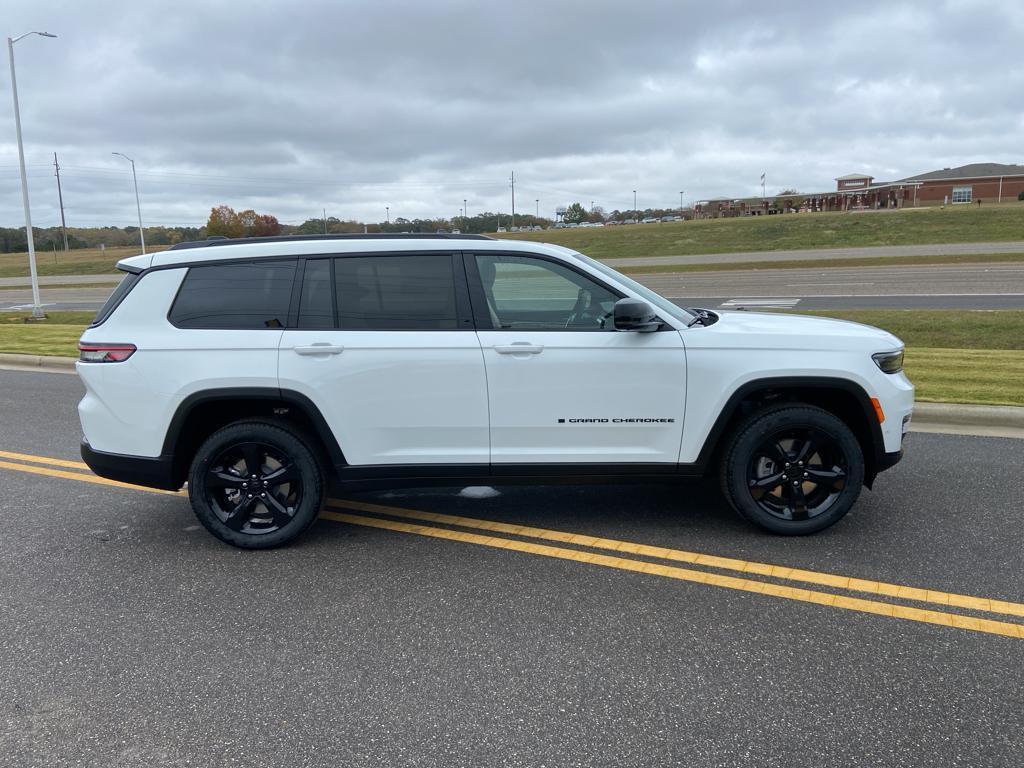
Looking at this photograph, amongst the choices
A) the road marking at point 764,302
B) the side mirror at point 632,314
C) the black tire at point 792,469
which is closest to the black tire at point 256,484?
the side mirror at point 632,314

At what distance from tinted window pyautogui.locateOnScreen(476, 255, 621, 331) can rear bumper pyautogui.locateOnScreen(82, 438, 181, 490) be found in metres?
2.17

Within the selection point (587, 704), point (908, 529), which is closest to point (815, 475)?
point (908, 529)

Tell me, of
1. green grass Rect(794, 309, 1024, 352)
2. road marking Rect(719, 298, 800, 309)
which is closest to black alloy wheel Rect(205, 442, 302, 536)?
green grass Rect(794, 309, 1024, 352)

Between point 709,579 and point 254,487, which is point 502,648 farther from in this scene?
point 254,487

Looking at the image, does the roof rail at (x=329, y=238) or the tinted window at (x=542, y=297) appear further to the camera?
the roof rail at (x=329, y=238)

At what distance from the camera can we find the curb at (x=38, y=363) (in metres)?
12.3

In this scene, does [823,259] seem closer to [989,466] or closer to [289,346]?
[989,466]

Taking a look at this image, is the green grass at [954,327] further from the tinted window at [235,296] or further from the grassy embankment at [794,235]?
the grassy embankment at [794,235]

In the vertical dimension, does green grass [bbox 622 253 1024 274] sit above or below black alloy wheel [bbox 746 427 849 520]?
above

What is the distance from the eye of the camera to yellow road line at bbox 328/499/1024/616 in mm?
3725

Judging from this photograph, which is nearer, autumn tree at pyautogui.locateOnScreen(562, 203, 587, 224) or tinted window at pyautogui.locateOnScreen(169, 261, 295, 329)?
tinted window at pyautogui.locateOnScreen(169, 261, 295, 329)

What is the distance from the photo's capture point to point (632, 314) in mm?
4227

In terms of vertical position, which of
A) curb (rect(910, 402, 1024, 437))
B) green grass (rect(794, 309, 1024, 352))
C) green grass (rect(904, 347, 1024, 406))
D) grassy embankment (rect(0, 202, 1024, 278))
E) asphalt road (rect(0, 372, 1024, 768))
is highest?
grassy embankment (rect(0, 202, 1024, 278))

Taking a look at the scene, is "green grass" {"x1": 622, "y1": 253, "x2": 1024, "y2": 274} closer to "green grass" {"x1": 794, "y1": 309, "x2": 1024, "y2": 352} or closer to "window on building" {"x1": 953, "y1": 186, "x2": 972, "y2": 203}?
"green grass" {"x1": 794, "y1": 309, "x2": 1024, "y2": 352}
